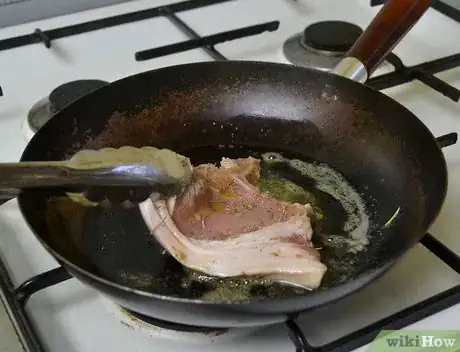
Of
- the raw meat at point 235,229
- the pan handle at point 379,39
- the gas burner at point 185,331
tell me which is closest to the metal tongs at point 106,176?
the raw meat at point 235,229

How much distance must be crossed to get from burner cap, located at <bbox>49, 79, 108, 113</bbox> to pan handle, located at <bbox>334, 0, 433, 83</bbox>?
30cm

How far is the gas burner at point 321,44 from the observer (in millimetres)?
950

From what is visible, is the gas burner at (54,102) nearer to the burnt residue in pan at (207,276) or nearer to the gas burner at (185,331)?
the burnt residue in pan at (207,276)

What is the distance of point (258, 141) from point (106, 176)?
260mm

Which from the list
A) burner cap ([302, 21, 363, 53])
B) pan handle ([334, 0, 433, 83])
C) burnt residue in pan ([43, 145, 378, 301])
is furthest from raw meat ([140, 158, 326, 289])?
burner cap ([302, 21, 363, 53])

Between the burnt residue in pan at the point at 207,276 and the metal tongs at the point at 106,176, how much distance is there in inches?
0.9

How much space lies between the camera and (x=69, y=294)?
2.03 ft

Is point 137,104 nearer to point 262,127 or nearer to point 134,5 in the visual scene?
point 262,127

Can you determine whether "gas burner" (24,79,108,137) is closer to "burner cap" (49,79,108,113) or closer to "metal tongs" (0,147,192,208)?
"burner cap" (49,79,108,113)

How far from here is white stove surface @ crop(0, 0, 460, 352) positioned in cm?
58

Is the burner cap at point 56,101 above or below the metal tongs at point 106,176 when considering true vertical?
below

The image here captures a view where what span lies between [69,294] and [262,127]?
33cm

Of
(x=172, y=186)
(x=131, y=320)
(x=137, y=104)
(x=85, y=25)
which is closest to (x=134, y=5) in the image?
(x=85, y=25)

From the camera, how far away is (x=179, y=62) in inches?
37.9
